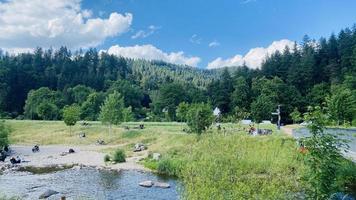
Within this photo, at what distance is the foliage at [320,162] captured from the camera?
16.3 m

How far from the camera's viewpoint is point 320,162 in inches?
645

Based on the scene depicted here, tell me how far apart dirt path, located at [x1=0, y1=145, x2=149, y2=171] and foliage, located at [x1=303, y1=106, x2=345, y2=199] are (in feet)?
132

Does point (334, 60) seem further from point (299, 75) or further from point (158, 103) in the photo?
point (158, 103)

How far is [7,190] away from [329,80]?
400 feet

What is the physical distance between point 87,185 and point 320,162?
3262 centimetres

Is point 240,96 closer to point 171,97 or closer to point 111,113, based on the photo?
point 171,97

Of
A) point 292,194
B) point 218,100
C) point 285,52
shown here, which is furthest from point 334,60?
point 292,194

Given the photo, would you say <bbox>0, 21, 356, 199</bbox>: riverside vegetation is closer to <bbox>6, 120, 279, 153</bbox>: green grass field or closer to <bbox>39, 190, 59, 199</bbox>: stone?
<bbox>6, 120, 279, 153</bbox>: green grass field

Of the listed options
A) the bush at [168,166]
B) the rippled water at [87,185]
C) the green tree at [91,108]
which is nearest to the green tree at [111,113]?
the rippled water at [87,185]

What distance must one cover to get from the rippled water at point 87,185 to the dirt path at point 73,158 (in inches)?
174

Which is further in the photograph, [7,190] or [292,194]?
[7,190]

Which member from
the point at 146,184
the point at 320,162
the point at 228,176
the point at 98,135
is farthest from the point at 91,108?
the point at 320,162

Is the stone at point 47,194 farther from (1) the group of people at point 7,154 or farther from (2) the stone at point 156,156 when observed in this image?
(1) the group of people at point 7,154

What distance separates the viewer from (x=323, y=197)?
642 inches
